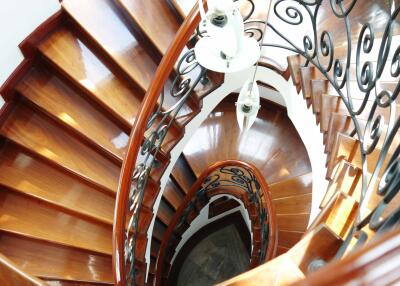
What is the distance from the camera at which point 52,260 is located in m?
3.67

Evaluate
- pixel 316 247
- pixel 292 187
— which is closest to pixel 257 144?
pixel 292 187

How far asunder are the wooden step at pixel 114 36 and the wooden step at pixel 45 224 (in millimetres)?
1524

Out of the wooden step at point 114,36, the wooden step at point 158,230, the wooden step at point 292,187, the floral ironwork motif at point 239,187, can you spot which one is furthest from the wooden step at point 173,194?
the wooden step at point 114,36

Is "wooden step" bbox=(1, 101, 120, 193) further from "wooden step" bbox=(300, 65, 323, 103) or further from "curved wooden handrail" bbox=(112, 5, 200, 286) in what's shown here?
"wooden step" bbox=(300, 65, 323, 103)

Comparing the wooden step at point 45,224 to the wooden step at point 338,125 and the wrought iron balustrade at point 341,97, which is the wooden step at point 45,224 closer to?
the wrought iron balustrade at point 341,97

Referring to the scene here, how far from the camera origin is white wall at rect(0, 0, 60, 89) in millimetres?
3350

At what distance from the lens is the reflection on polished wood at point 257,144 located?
574 centimetres

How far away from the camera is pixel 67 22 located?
3562 millimetres

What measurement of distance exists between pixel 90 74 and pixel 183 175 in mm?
2705

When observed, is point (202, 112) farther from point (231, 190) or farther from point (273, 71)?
point (231, 190)

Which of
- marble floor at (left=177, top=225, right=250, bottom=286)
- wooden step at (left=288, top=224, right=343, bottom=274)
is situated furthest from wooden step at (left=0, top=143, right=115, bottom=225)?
marble floor at (left=177, top=225, right=250, bottom=286)

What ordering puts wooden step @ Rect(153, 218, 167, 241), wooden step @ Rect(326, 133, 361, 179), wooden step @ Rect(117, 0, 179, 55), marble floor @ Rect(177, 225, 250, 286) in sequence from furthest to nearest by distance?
marble floor @ Rect(177, 225, 250, 286)
wooden step @ Rect(153, 218, 167, 241)
wooden step @ Rect(117, 0, 179, 55)
wooden step @ Rect(326, 133, 361, 179)

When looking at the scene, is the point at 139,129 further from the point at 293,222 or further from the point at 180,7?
the point at 293,222

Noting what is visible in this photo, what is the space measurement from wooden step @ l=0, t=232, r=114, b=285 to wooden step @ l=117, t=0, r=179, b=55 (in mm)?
2163
